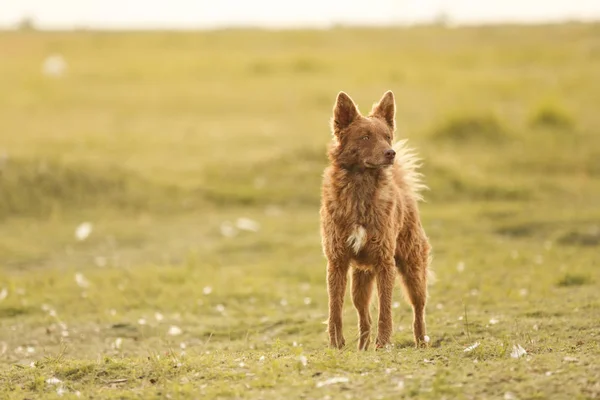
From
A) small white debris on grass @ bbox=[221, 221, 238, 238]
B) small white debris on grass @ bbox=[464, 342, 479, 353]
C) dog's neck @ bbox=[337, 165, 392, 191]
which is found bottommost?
small white debris on grass @ bbox=[464, 342, 479, 353]

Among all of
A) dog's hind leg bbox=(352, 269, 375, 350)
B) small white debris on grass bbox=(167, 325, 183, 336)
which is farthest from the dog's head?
small white debris on grass bbox=(167, 325, 183, 336)

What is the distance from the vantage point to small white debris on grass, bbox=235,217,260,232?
1881 cm

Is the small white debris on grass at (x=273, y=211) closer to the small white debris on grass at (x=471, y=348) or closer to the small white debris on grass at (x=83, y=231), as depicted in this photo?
the small white debris on grass at (x=83, y=231)

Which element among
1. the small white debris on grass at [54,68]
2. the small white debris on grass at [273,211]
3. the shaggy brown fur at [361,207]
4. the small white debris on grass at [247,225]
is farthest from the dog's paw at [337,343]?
the small white debris on grass at [54,68]

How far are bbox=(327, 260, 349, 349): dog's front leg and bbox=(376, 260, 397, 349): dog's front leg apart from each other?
0.32 metres

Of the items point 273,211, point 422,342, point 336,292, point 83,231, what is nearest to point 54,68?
point 273,211

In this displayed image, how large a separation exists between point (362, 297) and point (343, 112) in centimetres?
176

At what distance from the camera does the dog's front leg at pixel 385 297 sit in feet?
27.4

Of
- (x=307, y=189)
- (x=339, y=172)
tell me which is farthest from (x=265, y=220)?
(x=339, y=172)

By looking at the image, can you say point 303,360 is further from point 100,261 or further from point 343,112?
point 100,261

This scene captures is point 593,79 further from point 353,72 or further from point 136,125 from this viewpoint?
point 136,125

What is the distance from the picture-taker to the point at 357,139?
8.30m

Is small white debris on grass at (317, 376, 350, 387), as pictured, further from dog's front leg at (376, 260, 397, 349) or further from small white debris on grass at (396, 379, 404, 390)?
dog's front leg at (376, 260, 397, 349)

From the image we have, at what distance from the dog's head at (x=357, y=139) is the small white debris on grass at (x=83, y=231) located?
10497 millimetres
